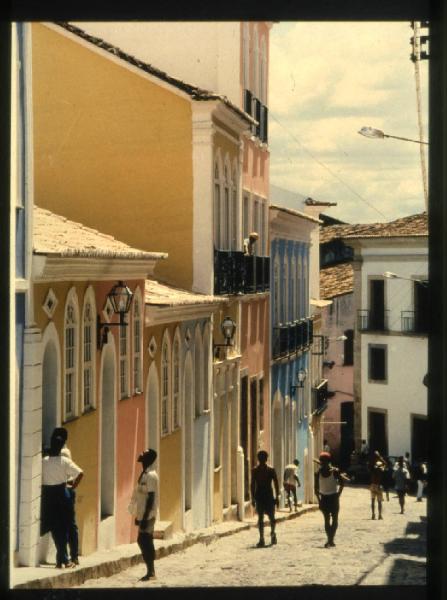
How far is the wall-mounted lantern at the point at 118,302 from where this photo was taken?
1211 cm

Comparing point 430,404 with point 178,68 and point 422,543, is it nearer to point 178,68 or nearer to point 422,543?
point 422,543

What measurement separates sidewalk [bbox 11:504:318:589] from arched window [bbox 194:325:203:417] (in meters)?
1.24

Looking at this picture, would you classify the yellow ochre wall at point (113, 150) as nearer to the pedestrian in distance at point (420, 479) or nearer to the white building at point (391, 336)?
the white building at point (391, 336)

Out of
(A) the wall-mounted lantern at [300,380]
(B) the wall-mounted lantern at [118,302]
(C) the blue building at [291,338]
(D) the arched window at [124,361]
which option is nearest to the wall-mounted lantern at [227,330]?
(C) the blue building at [291,338]

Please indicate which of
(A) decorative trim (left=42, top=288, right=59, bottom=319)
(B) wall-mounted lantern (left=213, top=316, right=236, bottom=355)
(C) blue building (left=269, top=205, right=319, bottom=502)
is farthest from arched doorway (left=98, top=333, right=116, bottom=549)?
(C) blue building (left=269, top=205, right=319, bottom=502)

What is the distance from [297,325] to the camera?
18047mm

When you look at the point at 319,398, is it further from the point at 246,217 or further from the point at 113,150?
the point at 113,150

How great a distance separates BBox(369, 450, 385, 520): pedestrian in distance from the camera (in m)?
14.1

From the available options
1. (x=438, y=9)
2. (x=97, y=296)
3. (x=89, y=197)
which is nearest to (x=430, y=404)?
(x=438, y=9)

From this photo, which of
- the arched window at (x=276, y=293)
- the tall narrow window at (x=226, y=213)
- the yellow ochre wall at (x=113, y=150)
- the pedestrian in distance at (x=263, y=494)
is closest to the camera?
the pedestrian in distance at (x=263, y=494)

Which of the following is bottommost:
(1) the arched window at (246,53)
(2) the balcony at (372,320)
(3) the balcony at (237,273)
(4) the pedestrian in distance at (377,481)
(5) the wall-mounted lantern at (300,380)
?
(4) the pedestrian in distance at (377,481)

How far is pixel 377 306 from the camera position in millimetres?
15219

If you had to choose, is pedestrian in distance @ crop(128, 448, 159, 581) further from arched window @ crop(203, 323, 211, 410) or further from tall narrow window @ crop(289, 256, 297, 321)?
tall narrow window @ crop(289, 256, 297, 321)

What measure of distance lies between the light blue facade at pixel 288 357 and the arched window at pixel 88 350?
5.31 m
